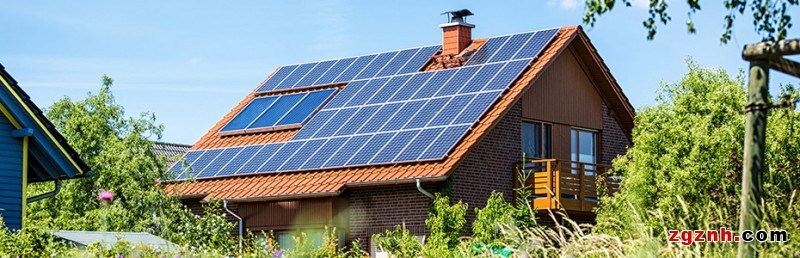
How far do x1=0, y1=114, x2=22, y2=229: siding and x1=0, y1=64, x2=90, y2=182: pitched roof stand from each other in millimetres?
237

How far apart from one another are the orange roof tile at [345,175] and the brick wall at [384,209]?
507 millimetres

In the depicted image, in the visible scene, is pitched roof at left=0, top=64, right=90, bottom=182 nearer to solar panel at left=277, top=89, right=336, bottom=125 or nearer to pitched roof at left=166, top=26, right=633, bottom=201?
pitched roof at left=166, top=26, right=633, bottom=201

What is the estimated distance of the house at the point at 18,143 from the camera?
2216cm

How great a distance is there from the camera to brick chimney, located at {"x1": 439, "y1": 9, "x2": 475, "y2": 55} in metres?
31.9

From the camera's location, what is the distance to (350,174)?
27.7 meters

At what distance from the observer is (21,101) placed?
22.2m

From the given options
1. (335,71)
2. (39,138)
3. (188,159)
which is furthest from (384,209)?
(39,138)

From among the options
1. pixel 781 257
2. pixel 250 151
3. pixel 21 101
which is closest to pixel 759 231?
pixel 781 257

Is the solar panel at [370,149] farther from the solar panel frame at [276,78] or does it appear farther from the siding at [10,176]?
the siding at [10,176]

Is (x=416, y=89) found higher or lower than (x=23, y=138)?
higher

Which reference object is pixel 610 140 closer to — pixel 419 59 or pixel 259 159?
pixel 419 59

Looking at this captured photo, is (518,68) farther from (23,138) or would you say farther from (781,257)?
(781,257)

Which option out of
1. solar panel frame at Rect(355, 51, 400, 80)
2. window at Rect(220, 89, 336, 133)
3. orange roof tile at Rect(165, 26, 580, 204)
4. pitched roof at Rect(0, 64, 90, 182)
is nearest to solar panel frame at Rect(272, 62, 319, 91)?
window at Rect(220, 89, 336, 133)

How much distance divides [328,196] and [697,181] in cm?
750
